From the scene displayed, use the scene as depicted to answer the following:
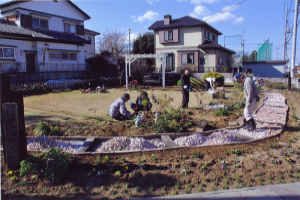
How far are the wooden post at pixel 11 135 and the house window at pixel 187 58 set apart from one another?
92.3ft

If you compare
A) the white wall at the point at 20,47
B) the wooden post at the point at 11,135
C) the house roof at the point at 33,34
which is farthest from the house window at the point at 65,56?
the wooden post at the point at 11,135

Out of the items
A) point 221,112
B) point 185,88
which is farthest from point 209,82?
point 221,112

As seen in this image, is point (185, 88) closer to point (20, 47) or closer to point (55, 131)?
point (55, 131)

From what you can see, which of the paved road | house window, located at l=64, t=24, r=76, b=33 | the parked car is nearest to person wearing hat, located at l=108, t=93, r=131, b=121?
the paved road

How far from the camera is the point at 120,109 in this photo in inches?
285

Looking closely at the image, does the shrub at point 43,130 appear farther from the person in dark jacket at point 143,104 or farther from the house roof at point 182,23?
the house roof at point 182,23

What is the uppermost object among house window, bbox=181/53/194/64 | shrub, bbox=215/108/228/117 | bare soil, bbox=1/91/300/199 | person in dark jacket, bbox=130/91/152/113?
house window, bbox=181/53/194/64

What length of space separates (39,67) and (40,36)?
8.59 ft

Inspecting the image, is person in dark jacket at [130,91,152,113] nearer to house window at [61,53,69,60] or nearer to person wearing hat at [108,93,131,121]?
person wearing hat at [108,93,131,121]

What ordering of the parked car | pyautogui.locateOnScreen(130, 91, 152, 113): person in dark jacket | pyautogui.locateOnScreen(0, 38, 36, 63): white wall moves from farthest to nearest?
the parked car, pyautogui.locateOnScreen(0, 38, 36, 63): white wall, pyautogui.locateOnScreen(130, 91, 152, 113): person in dark jacket

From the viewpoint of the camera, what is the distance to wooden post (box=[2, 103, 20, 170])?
3.94 m

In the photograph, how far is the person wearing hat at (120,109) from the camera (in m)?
7.22

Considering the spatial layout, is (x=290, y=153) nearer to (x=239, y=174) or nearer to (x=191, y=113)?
(x=239, y=174)

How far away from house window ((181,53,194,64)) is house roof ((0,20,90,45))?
12.4 m
